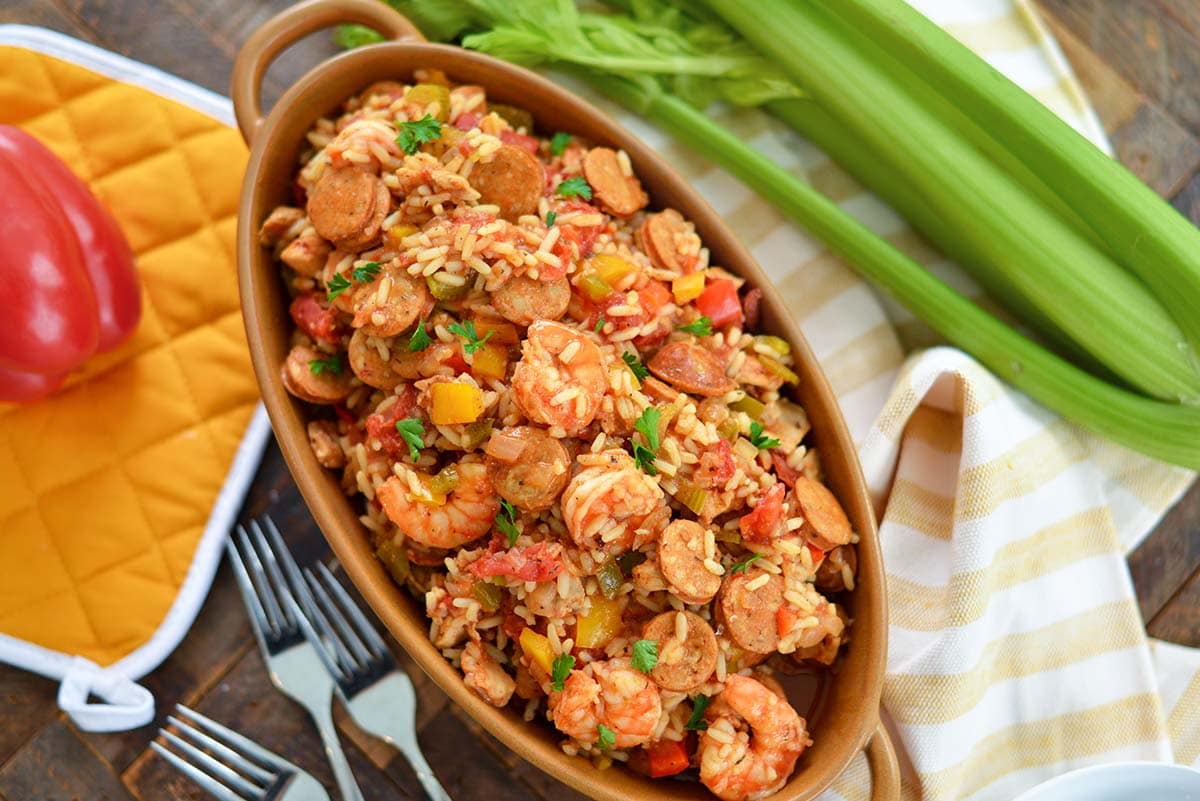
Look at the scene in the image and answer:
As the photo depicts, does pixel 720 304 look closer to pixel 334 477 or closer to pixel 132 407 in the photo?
pixel 334 477

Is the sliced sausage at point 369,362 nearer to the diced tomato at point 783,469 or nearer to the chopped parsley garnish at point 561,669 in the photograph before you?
the chopped parsley garnish at point 561,669

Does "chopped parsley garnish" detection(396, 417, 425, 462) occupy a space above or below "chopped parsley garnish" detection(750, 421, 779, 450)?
below

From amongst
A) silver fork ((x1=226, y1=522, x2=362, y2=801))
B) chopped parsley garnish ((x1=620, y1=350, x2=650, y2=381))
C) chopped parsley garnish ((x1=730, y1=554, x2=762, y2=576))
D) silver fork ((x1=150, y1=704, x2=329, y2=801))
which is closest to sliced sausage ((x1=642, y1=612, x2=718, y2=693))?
chopped parsley garnish ((x1=730, y1=554, x2=762, y2=576))

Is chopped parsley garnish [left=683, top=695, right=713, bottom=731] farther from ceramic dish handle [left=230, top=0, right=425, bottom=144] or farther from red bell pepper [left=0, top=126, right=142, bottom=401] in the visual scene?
red bell pepper [left=0, top=126, right=142, bottom=401]

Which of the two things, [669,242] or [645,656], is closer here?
[645,656]

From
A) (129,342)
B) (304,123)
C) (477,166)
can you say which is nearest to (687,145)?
(477,166)

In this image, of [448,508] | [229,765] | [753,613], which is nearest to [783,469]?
[753,613]
